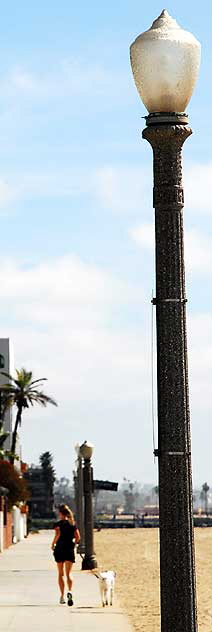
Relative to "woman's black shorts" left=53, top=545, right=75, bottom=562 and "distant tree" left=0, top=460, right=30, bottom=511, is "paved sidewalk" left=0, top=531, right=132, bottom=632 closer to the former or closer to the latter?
"woman's black shorts" left=53, top=545, right=75, bottom=562

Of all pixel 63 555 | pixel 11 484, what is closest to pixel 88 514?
pixel 63 555

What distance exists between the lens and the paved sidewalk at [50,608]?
1656 cm

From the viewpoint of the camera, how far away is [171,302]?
696cm

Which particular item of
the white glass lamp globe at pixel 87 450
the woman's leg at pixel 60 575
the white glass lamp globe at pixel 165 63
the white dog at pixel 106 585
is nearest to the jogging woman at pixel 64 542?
the woman's leg at pixel 60 575

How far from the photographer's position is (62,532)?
66.1 feet

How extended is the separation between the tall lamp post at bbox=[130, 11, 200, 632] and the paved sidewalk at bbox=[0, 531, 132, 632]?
9395 mm

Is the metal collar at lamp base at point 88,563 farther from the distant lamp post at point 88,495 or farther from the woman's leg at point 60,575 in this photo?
the woman's leg at point 60,575

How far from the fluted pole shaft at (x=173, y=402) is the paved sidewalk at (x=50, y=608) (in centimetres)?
936

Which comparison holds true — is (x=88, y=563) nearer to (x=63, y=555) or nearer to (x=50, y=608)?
(x=63, y=555)

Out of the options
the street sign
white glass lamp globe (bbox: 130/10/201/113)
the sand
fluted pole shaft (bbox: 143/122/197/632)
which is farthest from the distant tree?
white glass lamp globe (bbox: 130/10/201/113)

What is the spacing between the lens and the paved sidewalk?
54.3ft

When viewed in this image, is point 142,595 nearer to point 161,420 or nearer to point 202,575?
point 202,575

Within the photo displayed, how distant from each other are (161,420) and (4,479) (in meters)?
53.8

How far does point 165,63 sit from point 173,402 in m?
1.70
